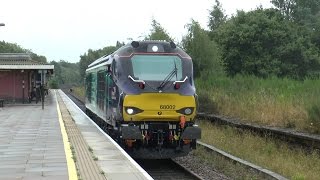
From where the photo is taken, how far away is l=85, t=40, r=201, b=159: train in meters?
12.0

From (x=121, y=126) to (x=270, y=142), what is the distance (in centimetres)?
→ 523

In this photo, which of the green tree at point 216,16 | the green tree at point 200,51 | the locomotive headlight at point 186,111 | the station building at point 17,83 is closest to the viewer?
the locomotive headlight at point 186,111

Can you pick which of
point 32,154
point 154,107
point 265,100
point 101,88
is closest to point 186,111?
point 154,107

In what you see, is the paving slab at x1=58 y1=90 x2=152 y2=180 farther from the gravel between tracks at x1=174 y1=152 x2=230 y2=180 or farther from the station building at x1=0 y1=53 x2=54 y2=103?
the station building at x1=0 y1=53 x2=54 y2=103

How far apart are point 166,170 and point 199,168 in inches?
33.9

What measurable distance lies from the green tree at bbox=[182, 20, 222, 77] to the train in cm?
1902

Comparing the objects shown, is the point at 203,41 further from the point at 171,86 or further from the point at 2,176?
the point at 2,176

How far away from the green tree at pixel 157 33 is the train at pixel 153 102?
21.5 metres

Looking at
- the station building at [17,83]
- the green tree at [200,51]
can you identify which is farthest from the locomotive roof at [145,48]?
the station building at [17,83]

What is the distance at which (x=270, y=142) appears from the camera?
15.0m

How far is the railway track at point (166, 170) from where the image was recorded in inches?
455

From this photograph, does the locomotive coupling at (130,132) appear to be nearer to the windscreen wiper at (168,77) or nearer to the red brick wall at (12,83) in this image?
the windscreen wiper at (168,77)

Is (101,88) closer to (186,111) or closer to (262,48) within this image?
(186,111)

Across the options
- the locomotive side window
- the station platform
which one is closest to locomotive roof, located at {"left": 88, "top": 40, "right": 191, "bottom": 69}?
the station platform
